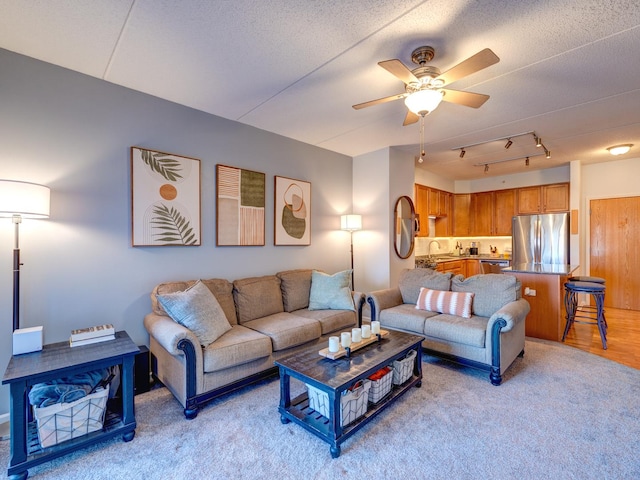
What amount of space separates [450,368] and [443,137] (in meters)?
2.85

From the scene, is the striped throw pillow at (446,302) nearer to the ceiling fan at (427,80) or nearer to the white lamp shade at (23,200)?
the ceiling fan at (427,80)

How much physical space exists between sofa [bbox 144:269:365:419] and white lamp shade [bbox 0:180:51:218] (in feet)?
3.22

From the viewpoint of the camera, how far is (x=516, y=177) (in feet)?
20.4

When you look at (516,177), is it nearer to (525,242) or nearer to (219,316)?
(525,242)

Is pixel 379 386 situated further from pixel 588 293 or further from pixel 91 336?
pixel 588 293

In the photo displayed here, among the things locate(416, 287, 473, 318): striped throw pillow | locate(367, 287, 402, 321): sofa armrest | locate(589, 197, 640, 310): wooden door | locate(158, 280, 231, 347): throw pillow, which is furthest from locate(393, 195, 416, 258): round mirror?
locate(589, 197, 640, 310): wooden door

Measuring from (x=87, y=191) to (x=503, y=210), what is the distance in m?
6.96

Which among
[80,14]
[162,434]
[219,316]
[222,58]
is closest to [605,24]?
[222,58]

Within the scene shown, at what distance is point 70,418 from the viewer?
1.81m

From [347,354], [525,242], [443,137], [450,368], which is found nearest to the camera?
[347,354]

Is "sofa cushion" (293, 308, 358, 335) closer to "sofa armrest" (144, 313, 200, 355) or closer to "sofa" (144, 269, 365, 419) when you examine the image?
"sofa" (144, 269, 365, 419)

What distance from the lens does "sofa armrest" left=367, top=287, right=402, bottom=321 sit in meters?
3.49

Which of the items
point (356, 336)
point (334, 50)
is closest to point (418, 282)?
point (356, 336)

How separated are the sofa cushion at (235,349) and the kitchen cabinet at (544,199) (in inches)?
233
